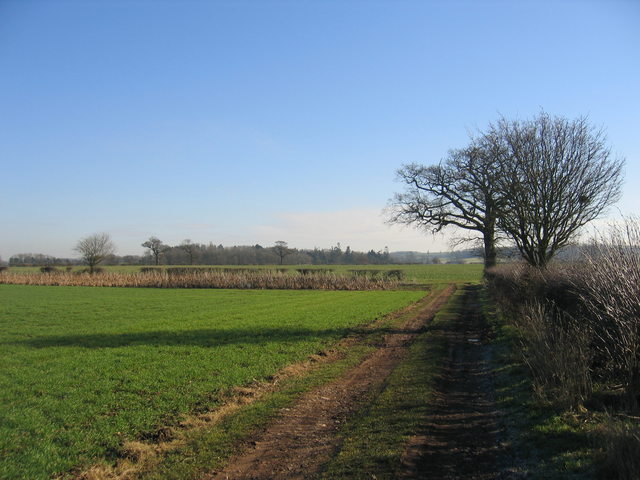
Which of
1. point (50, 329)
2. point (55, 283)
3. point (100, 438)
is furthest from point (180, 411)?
point (55, 283)

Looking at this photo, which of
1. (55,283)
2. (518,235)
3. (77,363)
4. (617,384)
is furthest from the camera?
(55,283)

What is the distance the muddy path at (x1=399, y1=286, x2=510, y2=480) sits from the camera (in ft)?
16.3

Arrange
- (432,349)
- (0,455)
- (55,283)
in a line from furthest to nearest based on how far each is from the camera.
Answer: (55,283)
(432,349)
(0,455)

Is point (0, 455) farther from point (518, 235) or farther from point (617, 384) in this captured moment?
point (518, 235)

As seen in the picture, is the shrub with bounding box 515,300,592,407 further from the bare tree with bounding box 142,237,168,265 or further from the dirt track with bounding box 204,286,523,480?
the bare tree with bounding box 142,237,168,265

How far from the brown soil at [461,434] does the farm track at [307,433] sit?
3.95 feet

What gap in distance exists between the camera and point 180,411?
7.16 metres

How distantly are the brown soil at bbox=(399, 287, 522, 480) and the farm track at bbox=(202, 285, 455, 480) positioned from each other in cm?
121

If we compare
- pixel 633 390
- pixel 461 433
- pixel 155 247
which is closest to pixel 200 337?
pixel 461 433

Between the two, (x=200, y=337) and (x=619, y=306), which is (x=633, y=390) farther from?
(x=200, y=337)

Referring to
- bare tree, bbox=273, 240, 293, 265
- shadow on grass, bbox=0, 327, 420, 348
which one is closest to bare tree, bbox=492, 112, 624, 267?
shadow on grass, bbox=0, 327, 420, 348

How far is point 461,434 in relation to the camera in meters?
6.14

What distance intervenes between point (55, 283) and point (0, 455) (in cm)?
5578

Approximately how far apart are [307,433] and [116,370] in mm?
5985
